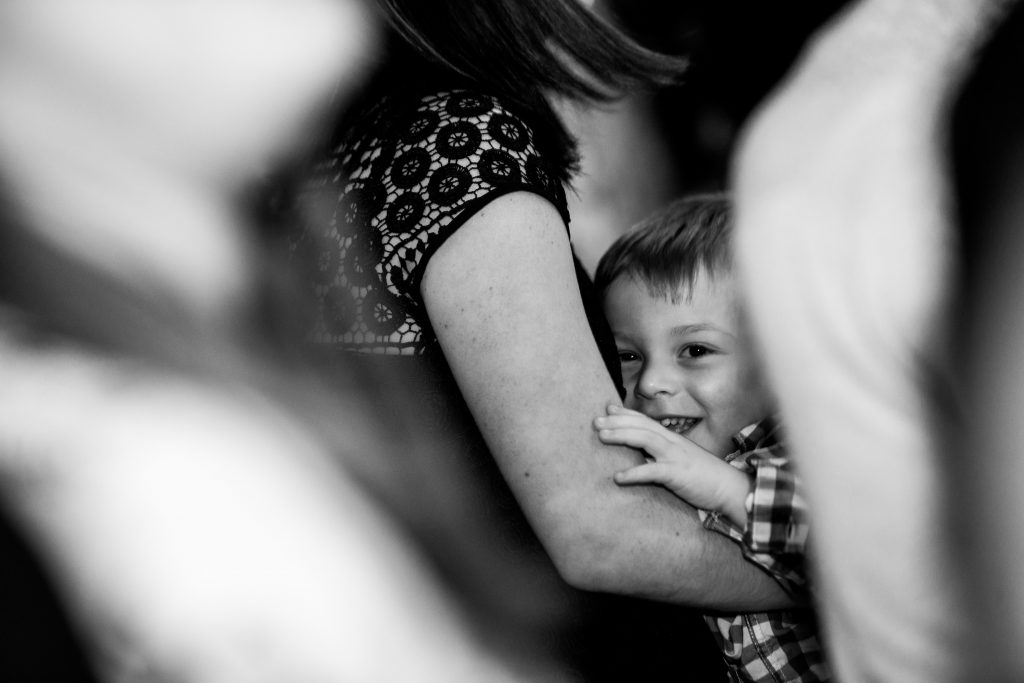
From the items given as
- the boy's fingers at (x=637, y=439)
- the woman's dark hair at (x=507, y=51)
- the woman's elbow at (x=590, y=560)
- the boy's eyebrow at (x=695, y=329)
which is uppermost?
the woman's dark hair at (x=507, y=51)

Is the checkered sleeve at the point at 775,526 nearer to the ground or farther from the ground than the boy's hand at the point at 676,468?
nearer to the ground

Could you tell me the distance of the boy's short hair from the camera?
1300 millimetres

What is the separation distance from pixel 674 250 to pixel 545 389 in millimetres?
561

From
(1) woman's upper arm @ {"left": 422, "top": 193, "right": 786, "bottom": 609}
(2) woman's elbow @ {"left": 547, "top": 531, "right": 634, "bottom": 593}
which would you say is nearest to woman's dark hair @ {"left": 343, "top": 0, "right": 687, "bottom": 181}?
(1) woman's upper arm @ {"left": 422, "top": 193, "right": 786, "bottom": 609}

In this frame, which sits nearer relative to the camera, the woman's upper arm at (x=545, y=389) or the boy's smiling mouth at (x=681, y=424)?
the woman's upper arm at (x=545, y=389)

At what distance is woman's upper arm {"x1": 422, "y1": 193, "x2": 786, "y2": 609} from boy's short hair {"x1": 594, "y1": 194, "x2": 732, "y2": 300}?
1.48 ft

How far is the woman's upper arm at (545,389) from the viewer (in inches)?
32.0

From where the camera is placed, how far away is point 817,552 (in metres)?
0.70

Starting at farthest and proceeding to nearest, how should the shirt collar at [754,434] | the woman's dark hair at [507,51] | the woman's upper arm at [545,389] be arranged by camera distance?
the shirt collar at [754,434] < the woman's dark hair at [507,51] < the woman's upper arm at [545,389]

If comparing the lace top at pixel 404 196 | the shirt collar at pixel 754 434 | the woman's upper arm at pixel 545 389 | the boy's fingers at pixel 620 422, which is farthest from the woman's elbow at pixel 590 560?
the shirt collar at pixel 754 434

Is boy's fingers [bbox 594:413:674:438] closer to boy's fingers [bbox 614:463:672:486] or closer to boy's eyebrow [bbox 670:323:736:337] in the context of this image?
boy's fingers [bbox 614:463:672:486]

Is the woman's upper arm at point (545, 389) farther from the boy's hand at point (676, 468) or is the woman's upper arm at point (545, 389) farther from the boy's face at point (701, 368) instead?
the boy's face at point (701, 368)

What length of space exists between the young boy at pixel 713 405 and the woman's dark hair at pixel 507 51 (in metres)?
0.31

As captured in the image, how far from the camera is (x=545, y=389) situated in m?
0.83
